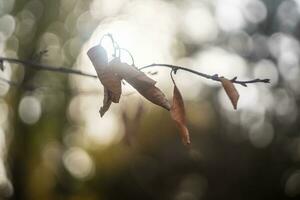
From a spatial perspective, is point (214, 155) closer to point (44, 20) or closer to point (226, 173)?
point (226, 173)

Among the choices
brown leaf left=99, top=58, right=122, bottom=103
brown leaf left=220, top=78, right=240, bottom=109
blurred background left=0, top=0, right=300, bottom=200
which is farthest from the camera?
blurred background left=0, top=0, right=300, bottom=200

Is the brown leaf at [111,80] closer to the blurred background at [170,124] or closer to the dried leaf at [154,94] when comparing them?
the dried leaf at [154,94]

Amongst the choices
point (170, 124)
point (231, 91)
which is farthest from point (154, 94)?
point (170, 124)

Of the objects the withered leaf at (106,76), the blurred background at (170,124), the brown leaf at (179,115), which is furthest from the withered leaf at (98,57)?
the blurred background at (170,124)

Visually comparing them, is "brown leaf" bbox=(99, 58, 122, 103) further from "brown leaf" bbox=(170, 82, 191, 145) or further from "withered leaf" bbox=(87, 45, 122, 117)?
"brown leaf" bbox=(170, 82, 191, 145)

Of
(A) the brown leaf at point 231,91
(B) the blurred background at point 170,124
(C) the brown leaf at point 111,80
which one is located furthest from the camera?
(B) the blurred background at point 170,124

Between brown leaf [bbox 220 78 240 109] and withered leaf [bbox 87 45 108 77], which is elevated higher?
withered leaf [bbox 87 45 108 77]

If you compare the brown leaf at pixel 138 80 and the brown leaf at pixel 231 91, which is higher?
the brown leaf at pixel 138 80

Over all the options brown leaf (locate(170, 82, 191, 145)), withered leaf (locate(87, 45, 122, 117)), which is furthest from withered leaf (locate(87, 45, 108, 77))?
brown leaf (locate(170, 82, 191, 145))

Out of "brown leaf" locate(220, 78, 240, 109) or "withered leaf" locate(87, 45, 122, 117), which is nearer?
"withered leaf" locate(87, 45, 122, 117)
